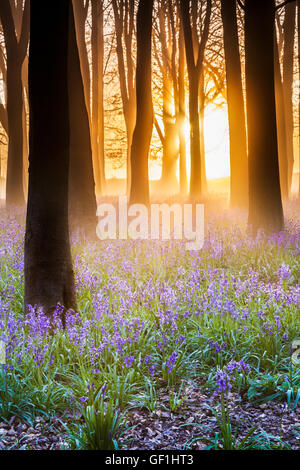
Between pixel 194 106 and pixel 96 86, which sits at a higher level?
pixel 96 86

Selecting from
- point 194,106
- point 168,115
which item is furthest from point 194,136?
point 168,115

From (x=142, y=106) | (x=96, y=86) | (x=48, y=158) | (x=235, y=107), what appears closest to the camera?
→ (x=48, y=158)

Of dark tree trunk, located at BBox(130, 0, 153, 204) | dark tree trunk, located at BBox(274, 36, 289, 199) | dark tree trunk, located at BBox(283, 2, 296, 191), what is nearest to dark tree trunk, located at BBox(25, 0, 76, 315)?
dark tree trunk, located at BBox(130, 0, 153, 204)

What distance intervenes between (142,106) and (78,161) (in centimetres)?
403

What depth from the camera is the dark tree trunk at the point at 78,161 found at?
8.96 meters

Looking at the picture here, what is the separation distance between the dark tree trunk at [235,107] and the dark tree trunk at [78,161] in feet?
20.2

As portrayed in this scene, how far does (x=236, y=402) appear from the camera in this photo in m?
3.33

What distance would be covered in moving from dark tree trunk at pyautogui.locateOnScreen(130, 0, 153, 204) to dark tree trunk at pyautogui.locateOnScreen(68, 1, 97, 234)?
124 inches

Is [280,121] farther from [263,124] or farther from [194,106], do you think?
[263,124]

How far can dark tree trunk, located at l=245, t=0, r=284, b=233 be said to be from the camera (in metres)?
8.46

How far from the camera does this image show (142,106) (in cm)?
1203

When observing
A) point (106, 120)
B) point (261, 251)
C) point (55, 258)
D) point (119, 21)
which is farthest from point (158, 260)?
point (106, 120)
